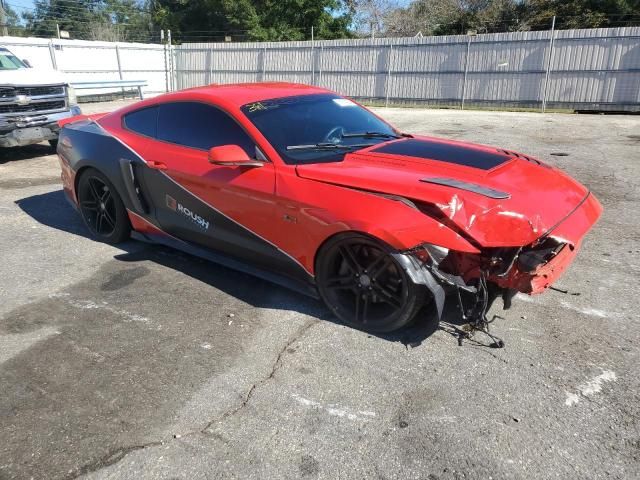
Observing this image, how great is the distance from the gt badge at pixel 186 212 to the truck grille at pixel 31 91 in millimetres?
6522

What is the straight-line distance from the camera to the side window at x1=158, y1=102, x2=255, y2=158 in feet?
13.3

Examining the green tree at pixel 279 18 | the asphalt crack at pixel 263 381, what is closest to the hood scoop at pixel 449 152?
the asphalt crack at pixel 263 381

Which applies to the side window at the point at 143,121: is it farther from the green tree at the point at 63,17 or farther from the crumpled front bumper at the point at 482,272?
the green tree at the point at 63,17

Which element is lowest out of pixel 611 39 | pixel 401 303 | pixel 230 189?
pixel 401 303

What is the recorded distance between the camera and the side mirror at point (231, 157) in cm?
371

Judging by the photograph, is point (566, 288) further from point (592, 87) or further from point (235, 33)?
point (235, 33)

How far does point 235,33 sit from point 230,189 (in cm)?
3438

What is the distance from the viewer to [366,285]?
3.44 metres

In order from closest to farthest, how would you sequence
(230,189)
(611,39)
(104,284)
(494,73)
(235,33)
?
(230,189) → (104,284) → (611,39) → (494,73) → (235,33)

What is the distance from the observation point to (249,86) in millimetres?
4703

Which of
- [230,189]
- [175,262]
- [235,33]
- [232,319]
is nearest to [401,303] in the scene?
[232,319]

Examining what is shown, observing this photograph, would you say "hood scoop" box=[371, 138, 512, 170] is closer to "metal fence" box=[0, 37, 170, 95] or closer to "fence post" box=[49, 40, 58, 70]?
"metal fence" box=[0, 37, 170, 95]

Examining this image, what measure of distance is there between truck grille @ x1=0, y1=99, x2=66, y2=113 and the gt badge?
21.2 feet

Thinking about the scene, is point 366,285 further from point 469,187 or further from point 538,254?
point 538,254
